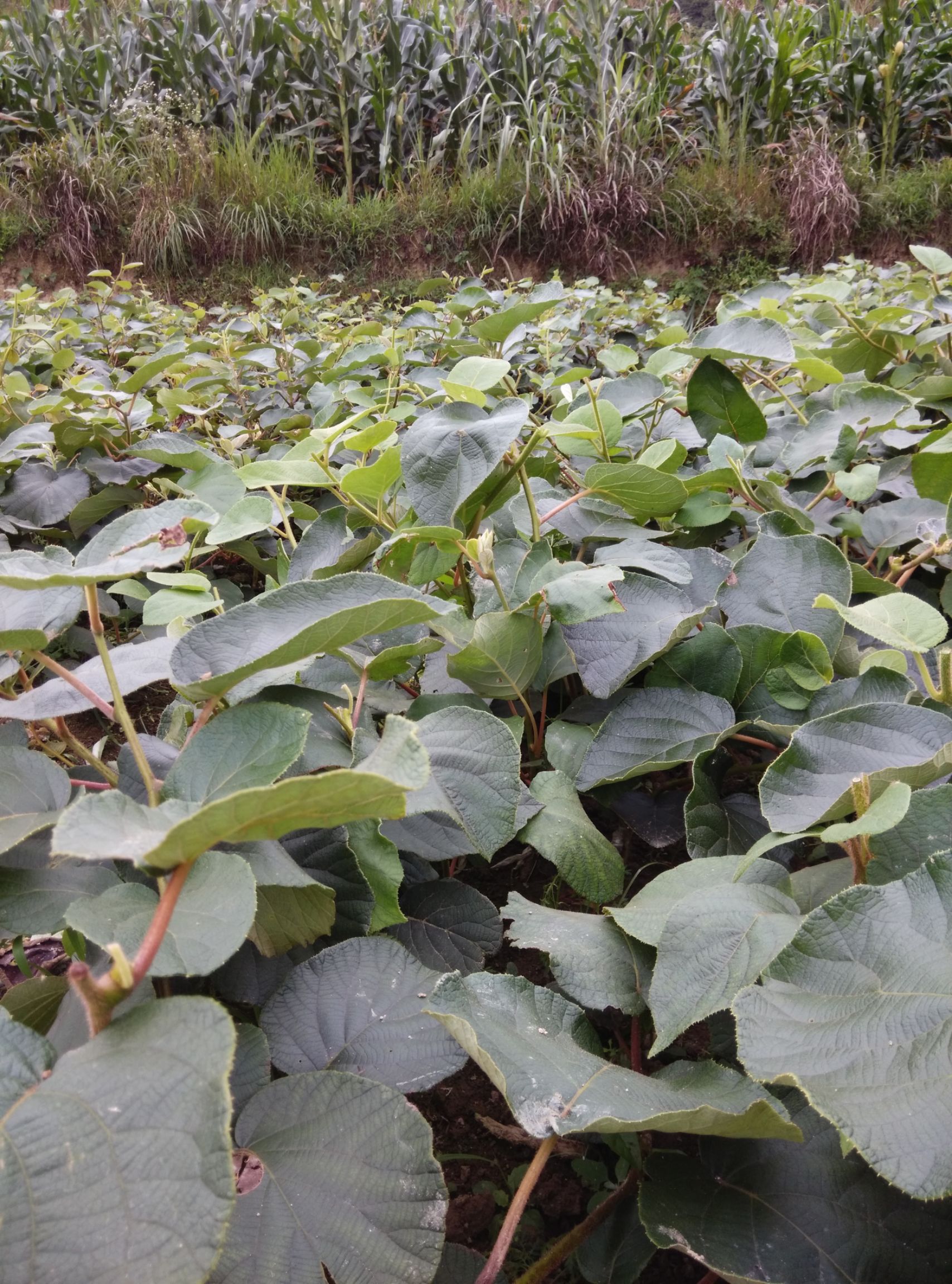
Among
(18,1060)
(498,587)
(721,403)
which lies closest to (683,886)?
(498,587)

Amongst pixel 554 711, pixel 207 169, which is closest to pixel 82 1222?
pixel 554 711

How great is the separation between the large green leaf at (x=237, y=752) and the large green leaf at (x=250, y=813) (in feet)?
0.23

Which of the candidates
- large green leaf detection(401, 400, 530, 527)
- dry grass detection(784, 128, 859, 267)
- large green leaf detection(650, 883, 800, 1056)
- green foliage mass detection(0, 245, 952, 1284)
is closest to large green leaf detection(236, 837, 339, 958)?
green foliage mass detection(0, 245, 952, 1284)

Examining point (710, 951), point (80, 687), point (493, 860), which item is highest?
point (80, 687)

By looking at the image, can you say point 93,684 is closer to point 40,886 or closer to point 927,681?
point 40,886

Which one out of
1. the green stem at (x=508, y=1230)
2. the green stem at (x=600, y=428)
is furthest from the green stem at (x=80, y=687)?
the green stem at (x=600, y=428)

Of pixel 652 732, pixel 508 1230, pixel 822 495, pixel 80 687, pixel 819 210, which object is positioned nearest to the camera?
pixel 508 1230

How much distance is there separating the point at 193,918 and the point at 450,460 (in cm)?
46

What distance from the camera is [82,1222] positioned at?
0.31 metres

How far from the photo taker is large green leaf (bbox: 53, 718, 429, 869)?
343 mm

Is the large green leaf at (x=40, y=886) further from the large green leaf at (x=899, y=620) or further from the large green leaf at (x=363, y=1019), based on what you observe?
the large green leaf at (x=899, y=620)

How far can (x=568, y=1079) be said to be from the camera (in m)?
0.44

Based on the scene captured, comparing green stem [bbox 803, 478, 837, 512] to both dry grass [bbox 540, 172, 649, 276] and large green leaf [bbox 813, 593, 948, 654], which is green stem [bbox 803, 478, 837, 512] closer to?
large green leaf [bbox 813, 593, 948, 654]

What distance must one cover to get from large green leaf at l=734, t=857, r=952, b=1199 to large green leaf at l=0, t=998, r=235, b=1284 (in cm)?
24
